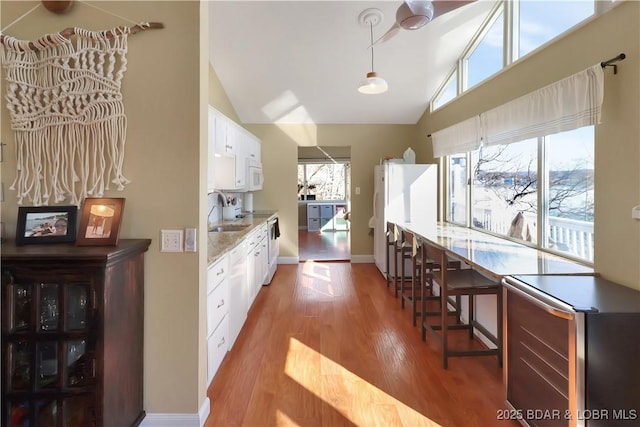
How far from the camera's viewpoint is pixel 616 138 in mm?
1912

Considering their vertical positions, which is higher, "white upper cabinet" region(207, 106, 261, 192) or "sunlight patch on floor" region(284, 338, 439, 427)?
"white upper cabinet" region(207, 106, 261, 192)

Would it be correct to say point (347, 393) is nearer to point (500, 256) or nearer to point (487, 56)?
point (500, 256)

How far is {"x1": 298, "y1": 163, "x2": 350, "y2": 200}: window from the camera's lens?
1049cm

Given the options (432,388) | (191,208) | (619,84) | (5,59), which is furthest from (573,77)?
(5,59)

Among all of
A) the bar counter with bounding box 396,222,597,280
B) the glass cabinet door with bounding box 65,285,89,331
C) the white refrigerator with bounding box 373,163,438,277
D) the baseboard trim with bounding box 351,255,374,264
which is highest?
the white refrigerator with bounding box 373,163,438,277

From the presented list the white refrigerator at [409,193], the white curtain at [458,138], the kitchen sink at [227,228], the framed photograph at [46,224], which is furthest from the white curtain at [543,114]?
the framed photograph at [46,224]

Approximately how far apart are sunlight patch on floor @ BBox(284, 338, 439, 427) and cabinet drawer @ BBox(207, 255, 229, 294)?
32.9 inches

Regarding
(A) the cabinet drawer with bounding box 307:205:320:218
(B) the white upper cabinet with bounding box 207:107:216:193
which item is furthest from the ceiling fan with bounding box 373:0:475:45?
(A) the cabinet drawer with bounding box 307:205:320:218

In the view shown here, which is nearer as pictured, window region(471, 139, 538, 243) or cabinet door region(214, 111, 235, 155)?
window region(471, 139, 538, 243)

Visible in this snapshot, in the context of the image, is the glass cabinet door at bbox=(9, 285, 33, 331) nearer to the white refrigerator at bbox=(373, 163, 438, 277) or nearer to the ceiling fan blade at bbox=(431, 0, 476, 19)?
the ceiling fan blade at bbox=(431, 0, 476, 19)

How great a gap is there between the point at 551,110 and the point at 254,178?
142 inches

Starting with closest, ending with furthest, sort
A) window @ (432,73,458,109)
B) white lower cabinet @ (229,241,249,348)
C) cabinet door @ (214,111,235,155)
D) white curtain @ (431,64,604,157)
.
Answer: white curtain @ (431,64,604,157) → white lower cabinet @ (229,241,249,348) → cabinet door @ (214,111,235,155) → window @ (432,73,458,109)

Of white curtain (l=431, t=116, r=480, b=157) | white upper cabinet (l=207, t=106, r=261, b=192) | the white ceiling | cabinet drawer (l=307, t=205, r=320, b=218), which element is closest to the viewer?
white upper cabinet (l=207, t=106, r=261, b=192)

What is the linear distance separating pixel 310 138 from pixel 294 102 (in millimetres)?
815
